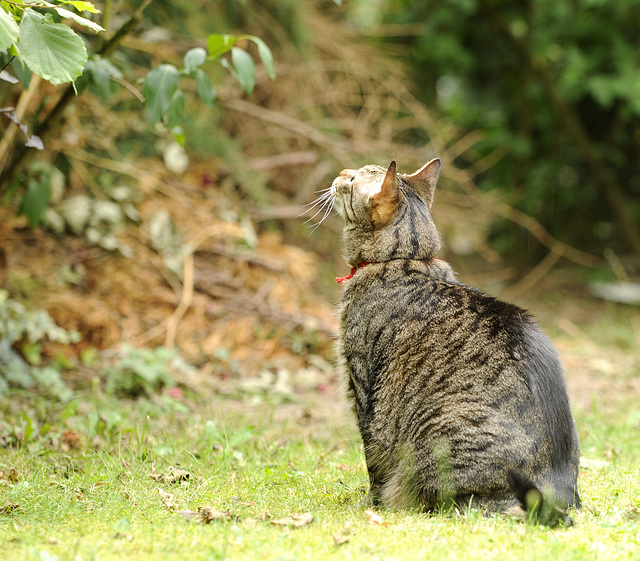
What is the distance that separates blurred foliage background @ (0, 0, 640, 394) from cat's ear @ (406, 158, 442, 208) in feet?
5.02

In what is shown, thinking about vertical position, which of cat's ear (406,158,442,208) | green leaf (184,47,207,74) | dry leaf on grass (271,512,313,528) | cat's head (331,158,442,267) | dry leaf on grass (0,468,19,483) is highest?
green leaf (184,47,207,74)

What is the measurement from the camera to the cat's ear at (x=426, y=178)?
307 cm

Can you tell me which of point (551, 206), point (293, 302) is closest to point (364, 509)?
point (293, 302)

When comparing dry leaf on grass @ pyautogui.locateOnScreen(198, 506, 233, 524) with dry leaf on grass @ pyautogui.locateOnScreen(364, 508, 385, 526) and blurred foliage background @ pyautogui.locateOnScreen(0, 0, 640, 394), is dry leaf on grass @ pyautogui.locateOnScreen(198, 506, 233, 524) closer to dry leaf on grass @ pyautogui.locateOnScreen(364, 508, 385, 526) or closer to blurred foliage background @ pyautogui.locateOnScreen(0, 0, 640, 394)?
dry leaf on grass @ pyautogui.locateOnScreen(364, 508, 385, 526)

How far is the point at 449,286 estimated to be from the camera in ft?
9.16

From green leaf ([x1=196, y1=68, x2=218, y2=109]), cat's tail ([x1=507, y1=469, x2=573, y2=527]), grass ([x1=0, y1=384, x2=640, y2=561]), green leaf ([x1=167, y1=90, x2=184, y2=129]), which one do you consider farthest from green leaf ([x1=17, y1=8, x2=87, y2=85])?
→ cat's tail ([x1=507, y1=469, x2=573, y2=527])

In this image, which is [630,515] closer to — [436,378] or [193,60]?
[436,378]

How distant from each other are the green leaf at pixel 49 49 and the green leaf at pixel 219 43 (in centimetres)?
Answer: 92

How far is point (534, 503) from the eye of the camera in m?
2.17

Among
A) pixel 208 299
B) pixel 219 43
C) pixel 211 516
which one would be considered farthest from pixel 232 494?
pixel 208 299

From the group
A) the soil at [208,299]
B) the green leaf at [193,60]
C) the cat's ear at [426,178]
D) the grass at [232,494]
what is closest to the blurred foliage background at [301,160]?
the soil at [208,299]

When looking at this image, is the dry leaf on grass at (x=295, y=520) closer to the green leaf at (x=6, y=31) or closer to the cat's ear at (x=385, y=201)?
the cat's ear at (x=385, y=201)

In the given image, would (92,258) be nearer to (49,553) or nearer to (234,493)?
(234,493)

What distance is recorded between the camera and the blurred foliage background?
5004mm
